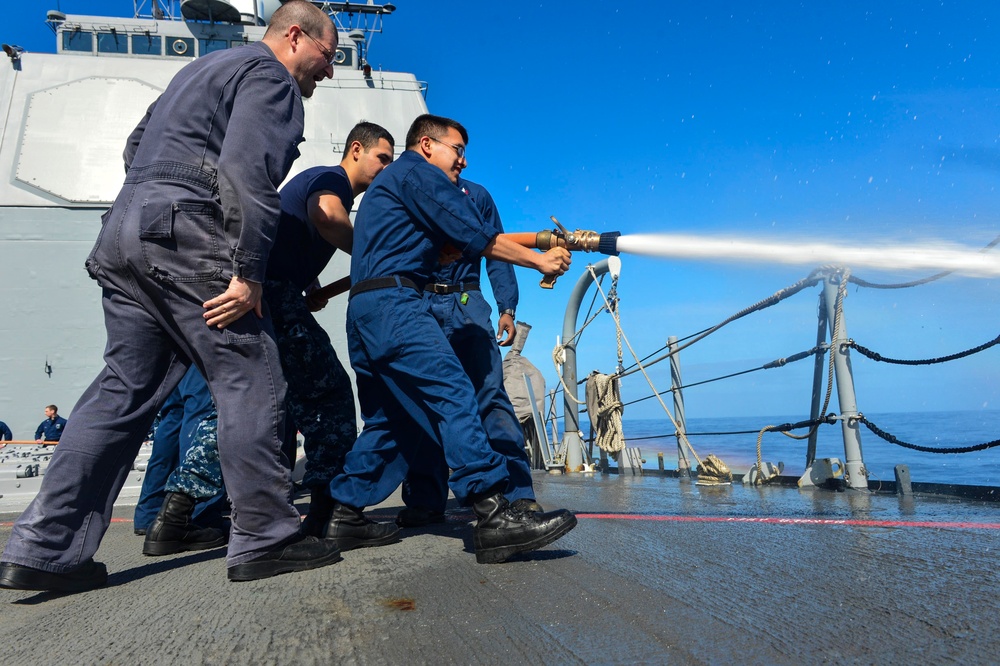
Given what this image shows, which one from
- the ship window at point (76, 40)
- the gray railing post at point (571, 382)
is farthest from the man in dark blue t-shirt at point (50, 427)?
the gray railing post at point (571, 382)

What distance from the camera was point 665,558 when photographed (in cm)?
192

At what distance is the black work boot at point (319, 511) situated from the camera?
8.66 ft

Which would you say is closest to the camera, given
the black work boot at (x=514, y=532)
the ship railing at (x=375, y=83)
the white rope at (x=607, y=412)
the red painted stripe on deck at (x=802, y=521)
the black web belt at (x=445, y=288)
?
the black work boot at (x=514, y=532)

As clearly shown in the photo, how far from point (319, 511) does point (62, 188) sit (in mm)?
11311

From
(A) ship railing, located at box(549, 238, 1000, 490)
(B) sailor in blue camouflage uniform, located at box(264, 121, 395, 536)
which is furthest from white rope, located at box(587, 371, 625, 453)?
(B) sailor in blue camouflage uniform, located at box(264, 121, 395, 536)

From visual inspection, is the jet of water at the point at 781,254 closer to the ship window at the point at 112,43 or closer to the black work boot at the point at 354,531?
the black work boot at the point at 354,531

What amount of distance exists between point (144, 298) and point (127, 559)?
1.15 m

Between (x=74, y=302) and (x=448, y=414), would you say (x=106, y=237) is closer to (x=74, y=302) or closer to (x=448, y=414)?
(x=448, y=414)

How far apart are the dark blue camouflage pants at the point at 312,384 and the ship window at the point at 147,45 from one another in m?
13.2

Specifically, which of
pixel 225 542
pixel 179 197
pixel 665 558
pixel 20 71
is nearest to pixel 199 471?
pixel 225 542

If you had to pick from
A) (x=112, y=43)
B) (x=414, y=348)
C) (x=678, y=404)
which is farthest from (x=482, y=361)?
(x=112, y=43)

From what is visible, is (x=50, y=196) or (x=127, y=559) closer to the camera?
(x=127, y=559)

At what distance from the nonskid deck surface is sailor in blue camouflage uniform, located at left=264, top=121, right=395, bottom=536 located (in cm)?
45

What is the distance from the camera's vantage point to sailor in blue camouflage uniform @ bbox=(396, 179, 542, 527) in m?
2.70
